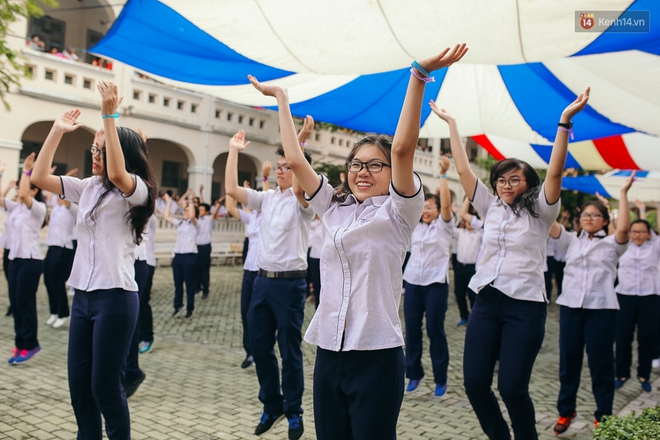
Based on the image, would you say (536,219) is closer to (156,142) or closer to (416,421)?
(416,421)

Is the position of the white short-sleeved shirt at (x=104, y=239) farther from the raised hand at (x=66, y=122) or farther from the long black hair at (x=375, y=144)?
the long black hair at (x=375, y=144)

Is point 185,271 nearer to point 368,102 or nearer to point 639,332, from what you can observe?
point 368,102

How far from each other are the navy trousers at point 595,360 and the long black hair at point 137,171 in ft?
11.7

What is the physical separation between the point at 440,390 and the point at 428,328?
62 centimetres

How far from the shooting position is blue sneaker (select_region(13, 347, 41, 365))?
5766mm

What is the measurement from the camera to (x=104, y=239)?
10.3 feet

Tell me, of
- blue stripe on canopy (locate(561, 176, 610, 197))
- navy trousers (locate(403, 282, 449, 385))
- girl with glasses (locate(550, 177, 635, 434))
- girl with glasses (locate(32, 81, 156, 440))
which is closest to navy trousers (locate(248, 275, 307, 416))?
girl with glasses (locate(32, 81, 156, 440))

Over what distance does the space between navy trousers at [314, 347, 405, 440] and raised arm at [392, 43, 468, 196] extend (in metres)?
0.75

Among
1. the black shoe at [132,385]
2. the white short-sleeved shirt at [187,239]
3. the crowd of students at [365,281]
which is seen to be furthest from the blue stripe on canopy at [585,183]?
the black shoe at [132,385]

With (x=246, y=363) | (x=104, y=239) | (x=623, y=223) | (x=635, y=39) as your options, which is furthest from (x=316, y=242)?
(x=635, y=39)

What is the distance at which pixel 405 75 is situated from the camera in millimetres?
5402

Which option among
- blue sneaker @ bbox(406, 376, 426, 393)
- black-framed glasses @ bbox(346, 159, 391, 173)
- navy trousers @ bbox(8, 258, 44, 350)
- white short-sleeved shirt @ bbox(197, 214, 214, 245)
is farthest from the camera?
white short-sleeved shirt @ bbox(197, 214, 214, 245)

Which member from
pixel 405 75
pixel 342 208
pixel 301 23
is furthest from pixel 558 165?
pixel 405 75

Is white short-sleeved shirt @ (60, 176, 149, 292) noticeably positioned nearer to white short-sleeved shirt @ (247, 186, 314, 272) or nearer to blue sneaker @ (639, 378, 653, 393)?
white short-sleeved shirt @ (247, 186, 314, 272)
